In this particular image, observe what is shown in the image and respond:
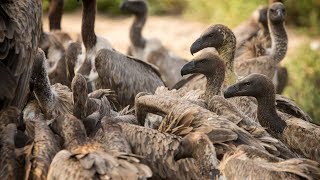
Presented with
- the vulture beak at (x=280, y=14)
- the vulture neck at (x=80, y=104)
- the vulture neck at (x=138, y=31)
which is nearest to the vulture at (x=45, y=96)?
the vulture neck at (x=80, y=104)

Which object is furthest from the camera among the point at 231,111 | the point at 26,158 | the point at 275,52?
the point at 275,52

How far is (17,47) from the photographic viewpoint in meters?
7.41

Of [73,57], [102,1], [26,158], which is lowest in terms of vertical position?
[102,1]

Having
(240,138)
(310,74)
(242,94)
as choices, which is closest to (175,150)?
(240,138)

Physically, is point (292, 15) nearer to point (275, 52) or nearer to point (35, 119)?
point (275, 52)

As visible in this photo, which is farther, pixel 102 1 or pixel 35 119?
pixel 102 1

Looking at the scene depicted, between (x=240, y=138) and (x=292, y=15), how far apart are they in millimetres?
10384

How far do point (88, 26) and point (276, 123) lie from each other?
3349mm

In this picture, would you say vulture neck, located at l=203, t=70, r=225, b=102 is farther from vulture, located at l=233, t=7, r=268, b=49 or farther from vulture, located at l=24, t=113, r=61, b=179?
vulture, located at l=233, t=7, r=268, b=49

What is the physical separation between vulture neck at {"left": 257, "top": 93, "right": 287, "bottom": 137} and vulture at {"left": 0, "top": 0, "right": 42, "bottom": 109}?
1.71 meters

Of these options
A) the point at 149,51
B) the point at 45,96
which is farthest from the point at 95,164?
the point at 149,51

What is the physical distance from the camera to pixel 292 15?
56.2 feet

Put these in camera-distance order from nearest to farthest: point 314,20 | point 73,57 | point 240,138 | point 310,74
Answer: point 240,138, point 73,57, point 310,74, point 314,20

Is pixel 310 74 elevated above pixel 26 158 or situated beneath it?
situated beneath
